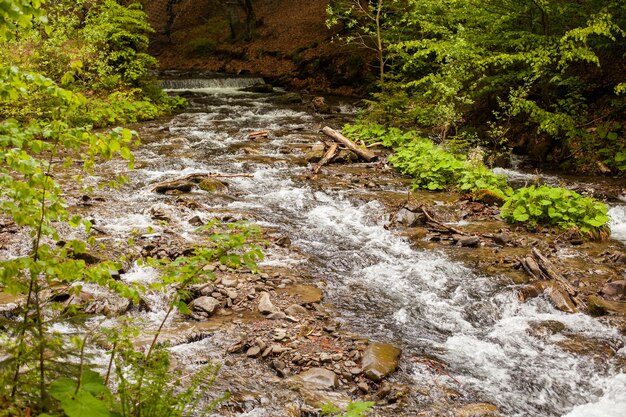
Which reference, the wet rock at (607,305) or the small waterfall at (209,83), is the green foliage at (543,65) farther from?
the small waterfall at (209,83)

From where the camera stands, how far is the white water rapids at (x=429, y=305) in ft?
15.5

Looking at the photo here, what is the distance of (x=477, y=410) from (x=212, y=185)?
7451 mm

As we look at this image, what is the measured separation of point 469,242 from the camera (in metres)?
7.88

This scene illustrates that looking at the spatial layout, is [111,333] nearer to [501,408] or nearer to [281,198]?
[501,408]

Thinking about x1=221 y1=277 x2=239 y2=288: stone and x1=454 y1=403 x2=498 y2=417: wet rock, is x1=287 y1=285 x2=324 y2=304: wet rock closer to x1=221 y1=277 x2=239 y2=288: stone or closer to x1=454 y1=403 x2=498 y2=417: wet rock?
x1=221 y1=277 x2=239 y2=288: stone

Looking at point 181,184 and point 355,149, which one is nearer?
point 181,184

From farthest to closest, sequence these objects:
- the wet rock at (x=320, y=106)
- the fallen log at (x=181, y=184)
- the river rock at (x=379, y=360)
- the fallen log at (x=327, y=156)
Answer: the wet rock at (x=320, y=106) → the fallen log at (x=327, y=156) → the fallen log at (x=181, y=184) → the river rock at (x=379, y=360)

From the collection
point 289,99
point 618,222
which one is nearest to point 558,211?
point 618,222

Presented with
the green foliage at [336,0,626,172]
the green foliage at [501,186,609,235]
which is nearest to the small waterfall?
the green foliage at [336,0,626,172]

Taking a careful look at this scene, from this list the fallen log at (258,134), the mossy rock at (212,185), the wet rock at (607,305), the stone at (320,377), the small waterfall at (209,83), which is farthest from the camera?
the small waterfall at (209,83)

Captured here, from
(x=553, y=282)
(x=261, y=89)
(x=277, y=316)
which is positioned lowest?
(x=553, y=282)

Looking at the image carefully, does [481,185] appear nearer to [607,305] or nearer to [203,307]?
[607,305]

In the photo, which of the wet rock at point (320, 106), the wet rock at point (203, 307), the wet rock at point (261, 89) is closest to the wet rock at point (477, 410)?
the wet rock at point (203, 307)

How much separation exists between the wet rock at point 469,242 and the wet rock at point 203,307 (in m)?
4.19
